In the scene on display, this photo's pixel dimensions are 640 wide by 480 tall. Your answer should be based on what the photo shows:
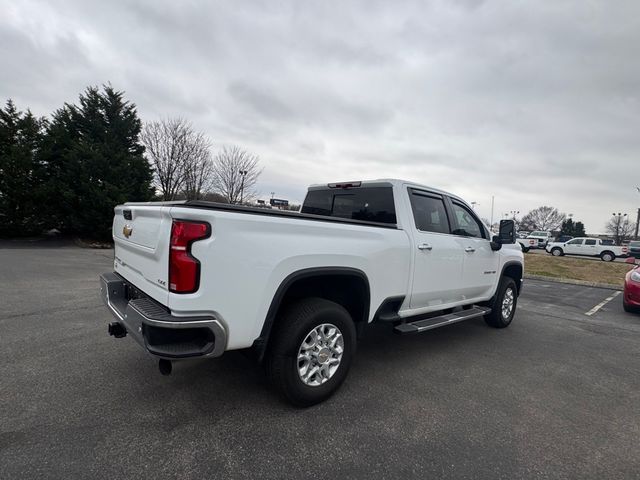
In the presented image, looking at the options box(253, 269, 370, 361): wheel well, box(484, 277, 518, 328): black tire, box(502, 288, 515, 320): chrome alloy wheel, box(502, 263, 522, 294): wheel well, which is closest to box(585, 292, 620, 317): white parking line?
box(502, 263, 522, 294): wheel well

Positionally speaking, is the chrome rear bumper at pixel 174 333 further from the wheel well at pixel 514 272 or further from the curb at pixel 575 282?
the curb at pixel 575 282

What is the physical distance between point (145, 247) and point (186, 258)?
681 mm

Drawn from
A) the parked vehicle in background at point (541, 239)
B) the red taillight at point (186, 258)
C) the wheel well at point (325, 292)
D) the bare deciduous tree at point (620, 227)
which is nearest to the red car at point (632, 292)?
the wheel well at point (325, 292)

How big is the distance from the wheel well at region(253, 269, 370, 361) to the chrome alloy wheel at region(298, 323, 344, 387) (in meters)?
0.33

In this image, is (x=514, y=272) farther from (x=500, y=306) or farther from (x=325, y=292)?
(x=325, y=292)

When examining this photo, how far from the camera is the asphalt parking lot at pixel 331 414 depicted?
2217 millimetres

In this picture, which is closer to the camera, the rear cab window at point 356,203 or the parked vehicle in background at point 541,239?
the rear cab window at point 356,203

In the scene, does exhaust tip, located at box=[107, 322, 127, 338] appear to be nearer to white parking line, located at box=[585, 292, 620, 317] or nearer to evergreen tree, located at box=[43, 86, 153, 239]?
white parking line, located at box=[585, 292, 620, 317]

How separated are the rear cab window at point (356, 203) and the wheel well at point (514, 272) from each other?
288 centimetres

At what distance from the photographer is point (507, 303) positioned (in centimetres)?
566

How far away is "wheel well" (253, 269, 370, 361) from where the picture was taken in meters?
2.58

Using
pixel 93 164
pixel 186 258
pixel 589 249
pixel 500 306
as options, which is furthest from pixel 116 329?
pixel 589 249

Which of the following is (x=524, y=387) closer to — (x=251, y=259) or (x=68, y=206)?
(x=251, y=259)

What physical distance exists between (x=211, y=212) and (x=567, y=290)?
11.6 meters
